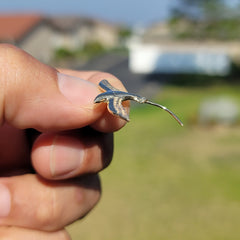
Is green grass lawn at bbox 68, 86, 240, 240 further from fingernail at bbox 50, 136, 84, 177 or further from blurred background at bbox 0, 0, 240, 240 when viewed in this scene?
fingernail at bbox 50, 136, 84, 177

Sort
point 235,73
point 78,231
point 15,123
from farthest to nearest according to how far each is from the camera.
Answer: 1. point 235,73
2. point 78,231
3. point 15,123

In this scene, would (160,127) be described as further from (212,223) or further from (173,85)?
(173,85)

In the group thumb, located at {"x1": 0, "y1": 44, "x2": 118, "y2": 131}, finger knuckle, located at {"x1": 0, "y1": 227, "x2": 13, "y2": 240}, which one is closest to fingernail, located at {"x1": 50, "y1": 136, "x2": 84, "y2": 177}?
thumb, located at {"x1": 0, "y1": 44, "x2": 118, "y2": 131}

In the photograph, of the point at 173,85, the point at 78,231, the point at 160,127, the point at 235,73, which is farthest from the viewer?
the point at 235,73

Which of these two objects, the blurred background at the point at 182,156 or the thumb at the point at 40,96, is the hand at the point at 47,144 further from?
the blurred background at the point at 182,156

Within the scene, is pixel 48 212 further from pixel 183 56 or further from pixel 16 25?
pixel 16 25


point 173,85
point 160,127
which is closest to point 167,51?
point 173,85

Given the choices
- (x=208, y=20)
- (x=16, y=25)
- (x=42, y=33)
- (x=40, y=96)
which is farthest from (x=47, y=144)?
(x=42, y=33)

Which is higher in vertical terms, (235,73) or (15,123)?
(15,123)
